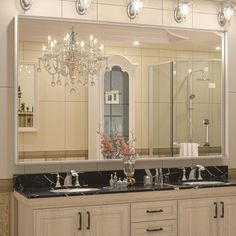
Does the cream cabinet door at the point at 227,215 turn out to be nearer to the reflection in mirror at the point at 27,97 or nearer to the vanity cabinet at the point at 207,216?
the vanity cabinet at the point at 207,216

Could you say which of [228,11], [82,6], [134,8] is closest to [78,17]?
[82,6]

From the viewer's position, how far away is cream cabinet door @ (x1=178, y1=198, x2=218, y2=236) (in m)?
4.17

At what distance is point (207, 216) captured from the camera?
4266mm

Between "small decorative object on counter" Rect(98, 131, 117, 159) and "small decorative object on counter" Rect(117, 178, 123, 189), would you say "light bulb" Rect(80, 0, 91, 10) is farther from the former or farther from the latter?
"small decorative object on counter" Rect(117, 178, 123, 189)

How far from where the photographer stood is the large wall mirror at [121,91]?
422 cm

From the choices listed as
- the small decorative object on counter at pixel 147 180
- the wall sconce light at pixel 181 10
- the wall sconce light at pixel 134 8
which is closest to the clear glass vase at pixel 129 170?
the small decorative object on counter at pixel 147 180

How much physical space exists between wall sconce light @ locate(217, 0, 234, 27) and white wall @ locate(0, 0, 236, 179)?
5 cm

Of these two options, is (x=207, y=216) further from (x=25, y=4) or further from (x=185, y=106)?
(x=25, y=4)

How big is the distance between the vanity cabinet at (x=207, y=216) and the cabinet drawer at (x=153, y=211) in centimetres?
8

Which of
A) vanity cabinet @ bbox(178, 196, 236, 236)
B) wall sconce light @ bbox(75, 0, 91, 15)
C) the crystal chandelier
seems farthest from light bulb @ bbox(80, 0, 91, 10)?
vanity cabinet @ bbox(178, 196, 236, 236)

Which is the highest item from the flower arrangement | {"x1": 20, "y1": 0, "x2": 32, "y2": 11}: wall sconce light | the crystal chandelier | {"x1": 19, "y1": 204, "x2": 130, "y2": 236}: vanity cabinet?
{"x1": 20, "y1": 0, "x2": 32, "y2": 11}: wall sconce light

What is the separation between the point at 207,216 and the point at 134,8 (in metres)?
1.91

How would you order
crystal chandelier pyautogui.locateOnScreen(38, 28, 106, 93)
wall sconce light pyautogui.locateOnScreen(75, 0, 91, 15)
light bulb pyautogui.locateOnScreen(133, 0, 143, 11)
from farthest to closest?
light bulb pyautogui.locateOnScreen(133, 0, 143, 11), wall sconce light pyautogui.locateOnScreen(75, 0, 91, 15), crystal chandelier pyautogui.locateOnScreen(38, 28, 106, 93)

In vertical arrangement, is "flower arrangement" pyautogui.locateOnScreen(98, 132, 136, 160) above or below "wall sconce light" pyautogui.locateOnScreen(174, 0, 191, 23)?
below
